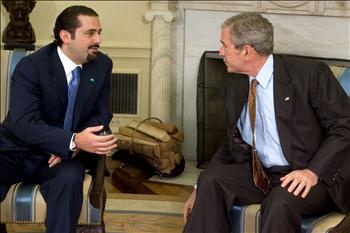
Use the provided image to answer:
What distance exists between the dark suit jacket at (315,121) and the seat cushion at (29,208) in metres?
0.67

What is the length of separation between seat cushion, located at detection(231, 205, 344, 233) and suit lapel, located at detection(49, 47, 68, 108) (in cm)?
83

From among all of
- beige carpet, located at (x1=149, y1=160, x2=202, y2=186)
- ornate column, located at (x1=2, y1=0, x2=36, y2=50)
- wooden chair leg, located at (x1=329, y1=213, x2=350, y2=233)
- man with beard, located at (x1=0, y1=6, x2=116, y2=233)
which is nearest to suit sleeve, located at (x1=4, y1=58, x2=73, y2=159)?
man with beard, located at (x1=0, y1=6, x2=116, y2=233)

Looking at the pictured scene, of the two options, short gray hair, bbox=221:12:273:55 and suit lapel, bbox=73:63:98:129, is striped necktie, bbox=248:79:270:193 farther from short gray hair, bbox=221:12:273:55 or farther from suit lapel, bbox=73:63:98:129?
suit lapel, bbox=73:63:98:129

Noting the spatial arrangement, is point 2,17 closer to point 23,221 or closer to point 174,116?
point 174,116

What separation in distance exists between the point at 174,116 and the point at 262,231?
2.14 m

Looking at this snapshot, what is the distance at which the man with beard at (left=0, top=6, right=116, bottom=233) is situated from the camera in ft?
8.29

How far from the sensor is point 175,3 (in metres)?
4.19

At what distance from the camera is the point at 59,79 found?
268 centimetres

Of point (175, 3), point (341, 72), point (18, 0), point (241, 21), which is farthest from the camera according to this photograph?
point (175, 3)

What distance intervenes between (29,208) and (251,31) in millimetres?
1075

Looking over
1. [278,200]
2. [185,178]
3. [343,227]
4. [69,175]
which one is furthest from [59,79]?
[185,178]

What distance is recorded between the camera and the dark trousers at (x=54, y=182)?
248cm

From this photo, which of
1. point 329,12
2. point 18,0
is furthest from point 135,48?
point 329,12

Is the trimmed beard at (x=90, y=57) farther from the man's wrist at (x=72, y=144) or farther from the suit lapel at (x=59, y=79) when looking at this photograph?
the man's wrist at (x=72, y=144)
